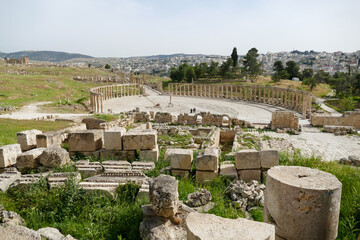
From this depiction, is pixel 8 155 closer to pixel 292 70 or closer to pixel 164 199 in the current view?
pixel 164 199

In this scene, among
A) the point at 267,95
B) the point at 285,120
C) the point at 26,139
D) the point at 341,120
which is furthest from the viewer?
the point at 267,95

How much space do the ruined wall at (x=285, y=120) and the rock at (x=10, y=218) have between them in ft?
85.2

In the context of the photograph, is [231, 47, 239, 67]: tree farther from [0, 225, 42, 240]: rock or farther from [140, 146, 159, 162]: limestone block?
[0, 225, 42, 240]: rock

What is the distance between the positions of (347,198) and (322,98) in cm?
5495

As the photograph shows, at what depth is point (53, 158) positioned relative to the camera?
8.24m

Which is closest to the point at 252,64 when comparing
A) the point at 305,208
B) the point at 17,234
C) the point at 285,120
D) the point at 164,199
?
the point at 285,120

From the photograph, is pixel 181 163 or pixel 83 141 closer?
pixel 181 163

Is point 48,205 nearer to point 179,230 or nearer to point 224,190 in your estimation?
point 179,230

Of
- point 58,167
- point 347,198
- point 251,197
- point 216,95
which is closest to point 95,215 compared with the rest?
point 58,167

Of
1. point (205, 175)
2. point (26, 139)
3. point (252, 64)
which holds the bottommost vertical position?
point (205, 175)

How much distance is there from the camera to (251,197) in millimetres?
6828

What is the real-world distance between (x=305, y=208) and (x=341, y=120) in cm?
2913

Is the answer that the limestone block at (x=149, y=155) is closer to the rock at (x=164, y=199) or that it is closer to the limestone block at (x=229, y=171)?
the limestone block at (x=229, y=171)

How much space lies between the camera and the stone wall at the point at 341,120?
94.4ft
